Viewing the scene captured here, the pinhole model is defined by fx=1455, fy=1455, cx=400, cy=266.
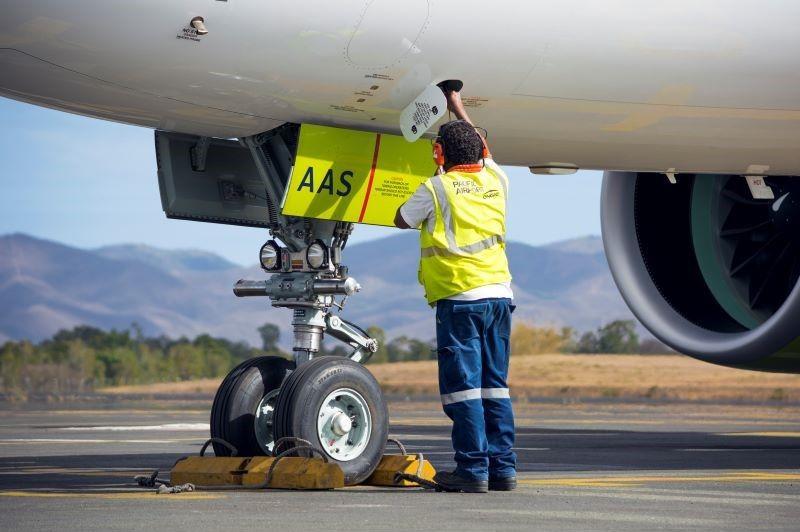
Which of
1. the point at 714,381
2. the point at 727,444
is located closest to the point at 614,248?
the point at 727,444

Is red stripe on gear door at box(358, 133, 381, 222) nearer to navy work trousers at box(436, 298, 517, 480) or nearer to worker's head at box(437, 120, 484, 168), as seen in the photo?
worker's head at box(437, 120, 484, 168)

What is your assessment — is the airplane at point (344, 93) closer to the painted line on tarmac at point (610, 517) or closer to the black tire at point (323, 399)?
the black tire at point (323, 399)

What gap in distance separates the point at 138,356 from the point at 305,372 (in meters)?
46.9

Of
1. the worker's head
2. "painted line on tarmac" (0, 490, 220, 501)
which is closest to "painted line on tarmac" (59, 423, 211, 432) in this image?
"painted line on tarmac" (0, 490, 220, 501)

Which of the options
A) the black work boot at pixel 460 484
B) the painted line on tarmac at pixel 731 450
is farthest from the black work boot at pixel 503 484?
the painted line on tarmac at pixel 731 450

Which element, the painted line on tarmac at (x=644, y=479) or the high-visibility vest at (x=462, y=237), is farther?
the painted line on tarmac at (x=644, y=479)

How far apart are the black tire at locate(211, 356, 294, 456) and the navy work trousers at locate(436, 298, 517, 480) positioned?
1490mm

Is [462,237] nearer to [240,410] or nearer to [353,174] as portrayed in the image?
[353,174]

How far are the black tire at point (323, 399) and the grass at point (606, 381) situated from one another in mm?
24126

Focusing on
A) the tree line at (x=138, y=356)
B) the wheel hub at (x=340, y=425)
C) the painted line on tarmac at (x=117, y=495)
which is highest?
the tree line at (x=138, y=356)

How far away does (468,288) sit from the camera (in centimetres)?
824

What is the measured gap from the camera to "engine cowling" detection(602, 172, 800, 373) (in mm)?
13344

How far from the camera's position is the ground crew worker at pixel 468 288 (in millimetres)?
8188

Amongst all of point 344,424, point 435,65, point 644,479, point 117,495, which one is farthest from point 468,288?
point 117,495
